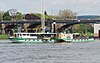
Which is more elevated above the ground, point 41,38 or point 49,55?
point 49,55

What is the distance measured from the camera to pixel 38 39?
556 feet

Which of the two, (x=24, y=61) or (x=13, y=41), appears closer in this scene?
(x=24, y=61)

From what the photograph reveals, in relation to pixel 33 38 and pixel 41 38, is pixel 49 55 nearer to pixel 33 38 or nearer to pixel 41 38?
pixel 41 38

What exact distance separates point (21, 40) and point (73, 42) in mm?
19694

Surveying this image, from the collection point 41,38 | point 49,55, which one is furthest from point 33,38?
point 49,55

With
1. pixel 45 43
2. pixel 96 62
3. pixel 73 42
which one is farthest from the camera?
pixel 73 42

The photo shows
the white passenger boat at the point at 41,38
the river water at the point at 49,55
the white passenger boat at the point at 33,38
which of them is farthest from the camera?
the white passenger boat at the point at 41,38

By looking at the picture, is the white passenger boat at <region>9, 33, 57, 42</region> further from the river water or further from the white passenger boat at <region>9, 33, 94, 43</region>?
the river water

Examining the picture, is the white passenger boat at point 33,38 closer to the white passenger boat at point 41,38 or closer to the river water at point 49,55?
Result: the white passenger boat at point 41,38

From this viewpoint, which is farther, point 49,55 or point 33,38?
point 33,38

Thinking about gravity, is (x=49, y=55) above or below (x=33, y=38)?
above

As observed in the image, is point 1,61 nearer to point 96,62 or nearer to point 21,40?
point 96,62

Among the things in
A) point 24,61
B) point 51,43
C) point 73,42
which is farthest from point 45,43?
point 24,61

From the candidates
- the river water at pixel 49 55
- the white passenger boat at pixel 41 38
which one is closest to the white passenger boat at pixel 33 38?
the white passenger boat at pixel 41 38
